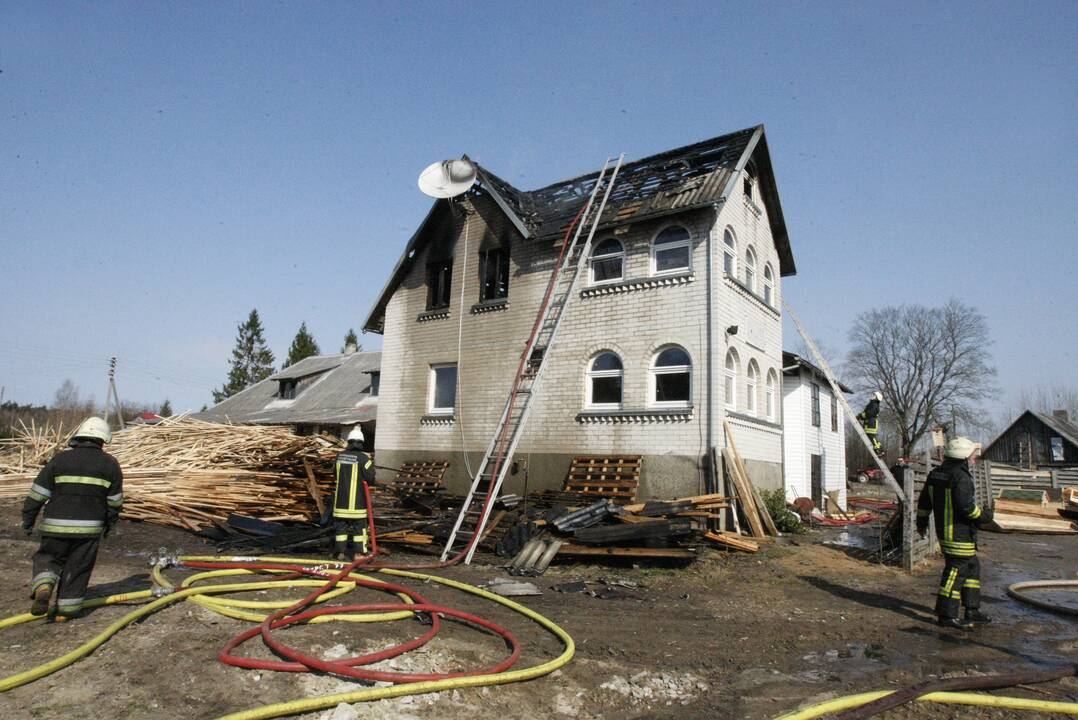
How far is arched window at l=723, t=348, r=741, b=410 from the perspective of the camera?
14523mm

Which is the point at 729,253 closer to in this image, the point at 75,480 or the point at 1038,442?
the point at 75,480

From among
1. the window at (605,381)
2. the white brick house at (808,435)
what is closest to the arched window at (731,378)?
the window at (605,381)

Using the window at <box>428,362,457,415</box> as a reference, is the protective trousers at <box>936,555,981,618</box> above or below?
below

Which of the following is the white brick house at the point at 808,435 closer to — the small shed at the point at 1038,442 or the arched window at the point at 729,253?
the arched window at the point at 729,253

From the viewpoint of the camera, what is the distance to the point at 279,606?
21.0ft

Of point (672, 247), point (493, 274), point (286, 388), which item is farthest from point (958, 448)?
point (286, 388)

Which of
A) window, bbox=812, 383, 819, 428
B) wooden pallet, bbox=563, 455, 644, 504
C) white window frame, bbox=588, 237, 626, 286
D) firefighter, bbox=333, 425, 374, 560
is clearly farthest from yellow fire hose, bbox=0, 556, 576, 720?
window, bbox=812, 383, 819, 428

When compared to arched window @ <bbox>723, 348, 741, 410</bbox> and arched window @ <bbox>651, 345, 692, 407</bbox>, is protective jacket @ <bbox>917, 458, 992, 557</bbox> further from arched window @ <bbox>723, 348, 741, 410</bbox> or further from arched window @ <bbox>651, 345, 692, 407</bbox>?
arched window @ <bbox>723, 348, 741, 410</bbox>

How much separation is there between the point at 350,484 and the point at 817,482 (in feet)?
56.5

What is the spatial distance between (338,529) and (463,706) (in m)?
5.56

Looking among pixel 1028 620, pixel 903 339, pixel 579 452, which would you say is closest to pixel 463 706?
pixel 1028 620

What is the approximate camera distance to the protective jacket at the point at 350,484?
9.26 m

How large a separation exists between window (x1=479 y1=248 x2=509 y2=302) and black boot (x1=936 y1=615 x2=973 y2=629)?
12.3 meters

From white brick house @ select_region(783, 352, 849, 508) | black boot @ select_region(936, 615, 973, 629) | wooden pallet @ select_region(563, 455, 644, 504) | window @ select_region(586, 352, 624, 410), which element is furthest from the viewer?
white brick house @ select_region(783, 352, 849, 508)
